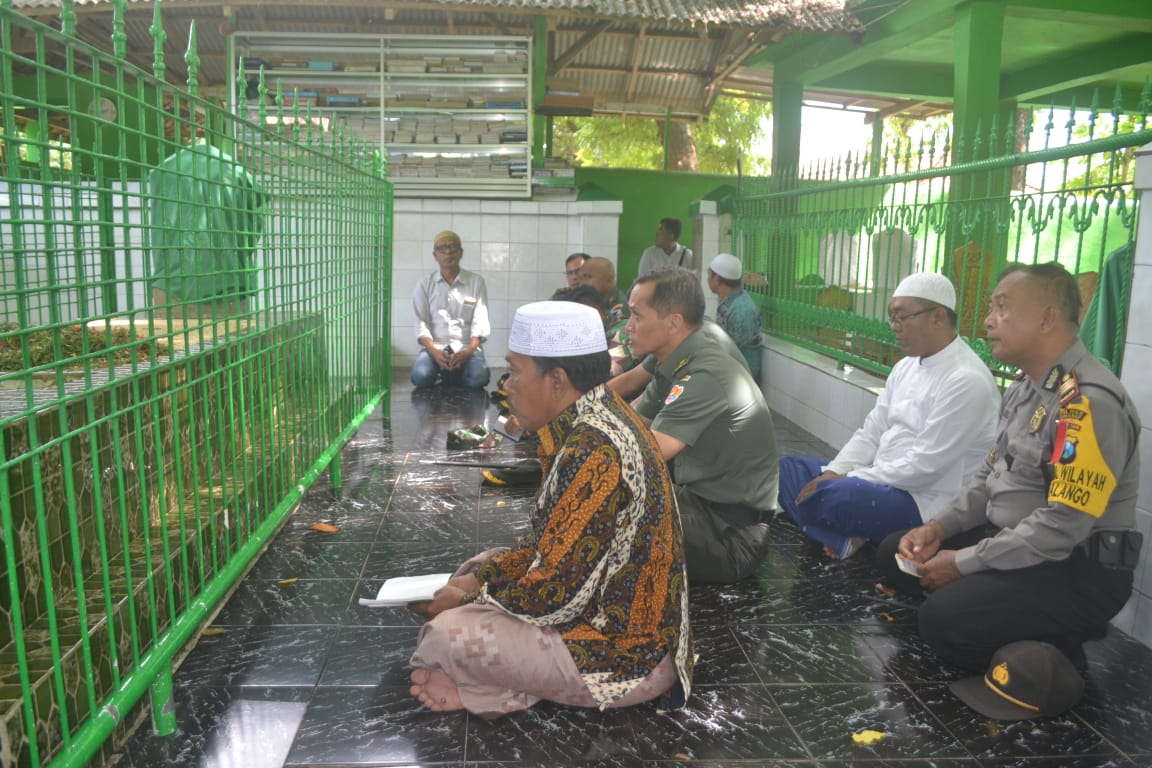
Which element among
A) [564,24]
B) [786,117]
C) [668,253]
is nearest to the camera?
[668,253]

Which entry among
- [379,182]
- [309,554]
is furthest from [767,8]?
[309,554]

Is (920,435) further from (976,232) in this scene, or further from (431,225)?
(431,225)

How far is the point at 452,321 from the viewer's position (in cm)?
852

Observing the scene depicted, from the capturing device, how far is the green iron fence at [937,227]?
369 cm

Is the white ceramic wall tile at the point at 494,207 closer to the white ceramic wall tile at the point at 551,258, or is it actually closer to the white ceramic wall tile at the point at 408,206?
the white ceramic wall tile at the point at 551,258

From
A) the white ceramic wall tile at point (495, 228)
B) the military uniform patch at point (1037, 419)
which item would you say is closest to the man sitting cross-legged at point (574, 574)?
the military uniform patch at point (1037, 419)

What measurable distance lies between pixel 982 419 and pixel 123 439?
10.4 feet

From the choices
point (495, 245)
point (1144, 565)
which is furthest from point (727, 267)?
point (1144, 565)

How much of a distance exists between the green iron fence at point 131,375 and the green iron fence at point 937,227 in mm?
3252

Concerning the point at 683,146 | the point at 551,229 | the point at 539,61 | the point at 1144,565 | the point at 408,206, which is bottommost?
the point at 1144,565

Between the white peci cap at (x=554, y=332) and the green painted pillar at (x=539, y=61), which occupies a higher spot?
the green painted pillar at (x=539, y=61)

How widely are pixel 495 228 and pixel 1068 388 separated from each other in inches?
298

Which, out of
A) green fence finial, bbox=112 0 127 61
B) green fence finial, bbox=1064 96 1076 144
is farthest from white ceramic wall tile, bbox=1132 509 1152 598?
green fence finial, bbox=112 0 127 61

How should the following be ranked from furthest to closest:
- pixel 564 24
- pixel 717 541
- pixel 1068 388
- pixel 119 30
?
pixel 564 24, pixel 717 541, pixel 1068 388, pixel 119 30
